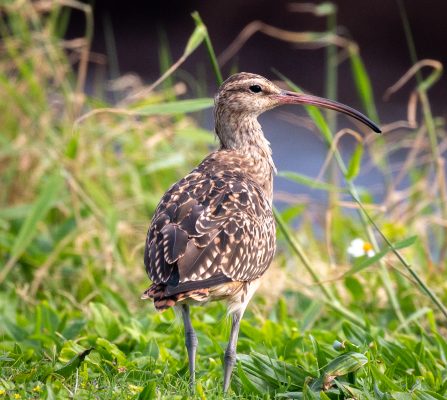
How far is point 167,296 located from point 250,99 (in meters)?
1.67

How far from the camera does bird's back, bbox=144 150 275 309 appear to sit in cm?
526

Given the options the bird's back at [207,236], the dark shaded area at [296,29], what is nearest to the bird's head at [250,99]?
the bird's back at [207,236]

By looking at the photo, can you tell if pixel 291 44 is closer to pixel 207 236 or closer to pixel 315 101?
pixel 315 101

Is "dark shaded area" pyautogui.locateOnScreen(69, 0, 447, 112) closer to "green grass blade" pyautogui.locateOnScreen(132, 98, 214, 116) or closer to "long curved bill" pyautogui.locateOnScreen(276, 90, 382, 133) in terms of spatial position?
"long curved bill" pyautogui.locateOnScreen(276, 90, 382, 133)

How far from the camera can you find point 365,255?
6.86 m

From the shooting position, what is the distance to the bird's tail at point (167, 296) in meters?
5.16

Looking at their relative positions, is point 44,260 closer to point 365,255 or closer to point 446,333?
point 365,255

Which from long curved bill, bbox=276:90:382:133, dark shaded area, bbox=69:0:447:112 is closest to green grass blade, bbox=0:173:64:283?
long curved bill, bbox=276:90:382:133

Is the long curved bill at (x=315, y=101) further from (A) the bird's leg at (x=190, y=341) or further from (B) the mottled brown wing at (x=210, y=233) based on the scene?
(A) the bird's leg at (x=190, y=341)

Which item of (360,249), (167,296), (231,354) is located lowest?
(360,249)

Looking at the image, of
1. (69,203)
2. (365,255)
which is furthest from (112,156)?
(365,255)

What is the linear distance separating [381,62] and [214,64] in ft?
27.6

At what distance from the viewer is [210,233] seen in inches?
216

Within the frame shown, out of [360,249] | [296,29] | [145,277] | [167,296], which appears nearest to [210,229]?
[167,296]
